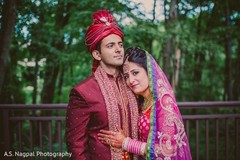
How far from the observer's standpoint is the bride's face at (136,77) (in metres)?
1.82

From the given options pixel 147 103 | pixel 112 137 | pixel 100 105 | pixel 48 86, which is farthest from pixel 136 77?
pixel 48 86

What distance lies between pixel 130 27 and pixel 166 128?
127 inches

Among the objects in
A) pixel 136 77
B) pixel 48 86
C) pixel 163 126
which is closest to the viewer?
pixel 163 126

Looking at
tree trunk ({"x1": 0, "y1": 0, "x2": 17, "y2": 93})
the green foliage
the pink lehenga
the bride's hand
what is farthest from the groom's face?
the green foliage

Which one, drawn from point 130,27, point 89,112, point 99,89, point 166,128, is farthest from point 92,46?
point 130,27

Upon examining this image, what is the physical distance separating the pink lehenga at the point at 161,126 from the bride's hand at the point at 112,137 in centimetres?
17

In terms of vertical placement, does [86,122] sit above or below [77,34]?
below

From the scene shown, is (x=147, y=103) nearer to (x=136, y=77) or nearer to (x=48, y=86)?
(x=136, y=77)

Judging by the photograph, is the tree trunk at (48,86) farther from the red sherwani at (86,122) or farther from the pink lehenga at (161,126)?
the pink lehenga at (161,126)

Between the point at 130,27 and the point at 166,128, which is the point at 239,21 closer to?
the point at 130,27

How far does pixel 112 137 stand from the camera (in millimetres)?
1755

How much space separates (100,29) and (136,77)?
41cm

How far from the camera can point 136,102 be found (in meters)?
1.89

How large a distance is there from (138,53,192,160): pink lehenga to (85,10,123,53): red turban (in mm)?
330
